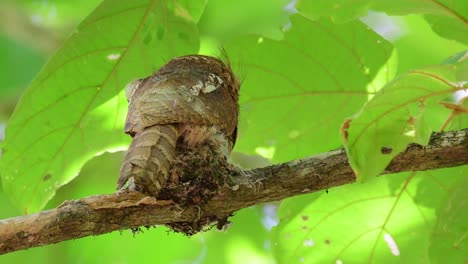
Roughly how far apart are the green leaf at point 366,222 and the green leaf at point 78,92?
0.72 m

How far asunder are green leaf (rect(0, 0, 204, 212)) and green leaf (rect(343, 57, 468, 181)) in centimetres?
96

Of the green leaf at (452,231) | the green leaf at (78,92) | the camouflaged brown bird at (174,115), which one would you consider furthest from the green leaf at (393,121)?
the green leaf at (78,92)

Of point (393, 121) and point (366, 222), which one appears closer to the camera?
point (393, 121)

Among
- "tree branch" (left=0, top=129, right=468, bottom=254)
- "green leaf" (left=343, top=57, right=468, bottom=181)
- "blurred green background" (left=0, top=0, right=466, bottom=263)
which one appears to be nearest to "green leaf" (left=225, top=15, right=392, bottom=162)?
"tree branch" (left=0, top=129, right=468, bottom=254)

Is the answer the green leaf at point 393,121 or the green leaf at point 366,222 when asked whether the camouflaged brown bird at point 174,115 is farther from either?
the green leaf at point 393,121

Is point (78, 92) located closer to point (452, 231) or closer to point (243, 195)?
point (243, 195)

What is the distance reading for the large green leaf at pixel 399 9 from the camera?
2279 mm

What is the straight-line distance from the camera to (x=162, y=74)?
2.71 metres

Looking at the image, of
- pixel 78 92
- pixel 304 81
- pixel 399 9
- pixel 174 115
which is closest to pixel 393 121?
pixel 399 9

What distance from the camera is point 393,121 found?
2.14 metres

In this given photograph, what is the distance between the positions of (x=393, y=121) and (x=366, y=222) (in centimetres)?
82

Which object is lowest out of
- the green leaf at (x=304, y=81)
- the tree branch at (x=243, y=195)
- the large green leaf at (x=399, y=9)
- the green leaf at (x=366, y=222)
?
the tree branch at (x=243, y=195)

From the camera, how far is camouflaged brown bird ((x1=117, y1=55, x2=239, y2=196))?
2.07 metres

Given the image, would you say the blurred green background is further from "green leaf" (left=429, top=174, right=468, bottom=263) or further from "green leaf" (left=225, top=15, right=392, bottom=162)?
"green leaf" (left=429, top=174, right=468, bottom=263)
